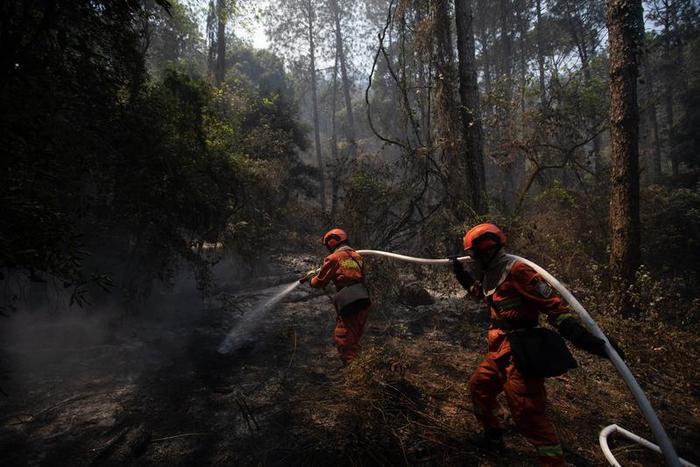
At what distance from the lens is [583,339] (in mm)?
2773

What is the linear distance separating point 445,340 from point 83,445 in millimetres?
5203

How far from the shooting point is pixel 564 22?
2280cm

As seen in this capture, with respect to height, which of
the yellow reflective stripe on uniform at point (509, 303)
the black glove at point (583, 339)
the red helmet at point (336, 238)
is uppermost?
the red helmet at point (336, 238)

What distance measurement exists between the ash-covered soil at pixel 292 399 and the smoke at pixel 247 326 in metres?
0.14

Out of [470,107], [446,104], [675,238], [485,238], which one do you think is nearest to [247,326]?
[485,238]

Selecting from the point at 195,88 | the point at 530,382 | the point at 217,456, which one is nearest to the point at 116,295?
the point at 195,88

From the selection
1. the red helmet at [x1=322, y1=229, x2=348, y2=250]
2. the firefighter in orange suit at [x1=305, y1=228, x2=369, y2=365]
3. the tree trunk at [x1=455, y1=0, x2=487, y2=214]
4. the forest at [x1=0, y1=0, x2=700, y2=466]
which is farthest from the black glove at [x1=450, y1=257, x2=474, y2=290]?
the tree trunk at [x1=455, y1=0, x2=487, y2=214]

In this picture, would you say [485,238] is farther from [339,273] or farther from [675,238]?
[675,238]

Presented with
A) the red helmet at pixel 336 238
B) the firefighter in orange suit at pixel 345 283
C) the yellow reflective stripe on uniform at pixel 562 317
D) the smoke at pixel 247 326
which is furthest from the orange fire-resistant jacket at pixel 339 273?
the yellow reflective stripe on uniform at pixel 562 317

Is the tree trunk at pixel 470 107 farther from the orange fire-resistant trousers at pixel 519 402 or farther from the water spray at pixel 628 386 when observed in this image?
the orange fire-resistant trousers at pixel 519 402

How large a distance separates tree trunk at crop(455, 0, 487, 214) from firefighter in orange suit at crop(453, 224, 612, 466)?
4653 mm

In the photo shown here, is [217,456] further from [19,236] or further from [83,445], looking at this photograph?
[19,236]

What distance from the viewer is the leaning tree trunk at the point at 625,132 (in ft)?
20.4

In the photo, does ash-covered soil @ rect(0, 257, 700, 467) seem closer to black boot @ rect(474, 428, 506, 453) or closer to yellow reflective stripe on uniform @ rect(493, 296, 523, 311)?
black boot @ rect(474, 428, 506, 453)
